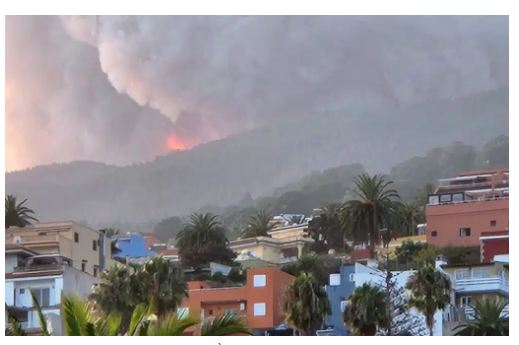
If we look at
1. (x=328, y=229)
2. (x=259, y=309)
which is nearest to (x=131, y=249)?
(x=259, y=309)

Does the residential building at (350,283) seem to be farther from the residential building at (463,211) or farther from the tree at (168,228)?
the tree at (168,228)

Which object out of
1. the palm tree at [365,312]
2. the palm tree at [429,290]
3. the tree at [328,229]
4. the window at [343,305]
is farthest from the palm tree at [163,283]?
the palm tree at [429,290]
